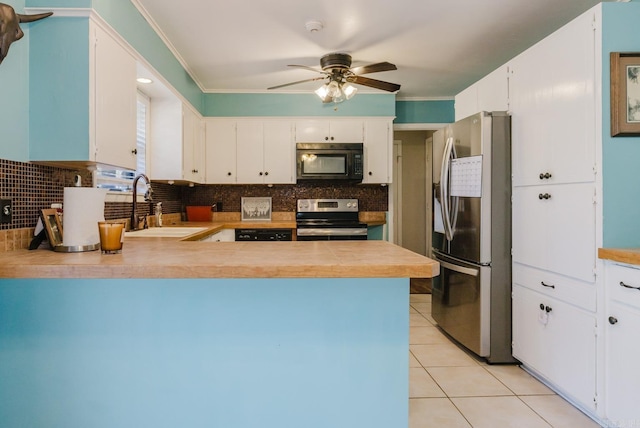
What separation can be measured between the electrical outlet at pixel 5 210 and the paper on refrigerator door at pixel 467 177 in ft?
8.90

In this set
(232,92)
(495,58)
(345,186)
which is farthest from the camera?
(345,186)

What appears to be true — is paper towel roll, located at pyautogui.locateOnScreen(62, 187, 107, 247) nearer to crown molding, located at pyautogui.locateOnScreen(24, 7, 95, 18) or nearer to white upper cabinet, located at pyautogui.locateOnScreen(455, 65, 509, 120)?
crown molding, located at pyautogui.locateOnScreen(24, 7, 95, 18)

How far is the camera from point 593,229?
1838 mm

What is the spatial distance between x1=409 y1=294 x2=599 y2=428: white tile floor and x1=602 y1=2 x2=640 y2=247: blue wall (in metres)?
0.99

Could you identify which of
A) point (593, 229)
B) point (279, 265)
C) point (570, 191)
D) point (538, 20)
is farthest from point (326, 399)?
point (538, 20)

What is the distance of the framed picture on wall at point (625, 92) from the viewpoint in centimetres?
177

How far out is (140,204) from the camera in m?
3.07

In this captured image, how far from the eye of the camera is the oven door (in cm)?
388

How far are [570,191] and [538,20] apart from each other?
1.49 metres

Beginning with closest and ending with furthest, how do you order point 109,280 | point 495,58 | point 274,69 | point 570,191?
1. point 109,280
2. point 570,191
3. point 495,58
4. point 274,69

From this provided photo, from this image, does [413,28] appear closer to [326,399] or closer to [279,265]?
[279,265]

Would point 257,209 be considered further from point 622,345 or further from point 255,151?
point 622,345

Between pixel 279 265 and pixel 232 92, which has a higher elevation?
pixel 232 92

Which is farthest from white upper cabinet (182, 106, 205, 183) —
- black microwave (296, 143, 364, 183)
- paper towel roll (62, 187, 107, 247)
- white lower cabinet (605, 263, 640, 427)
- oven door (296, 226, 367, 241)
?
white lower cabinet (605, 263, 640, 427)
